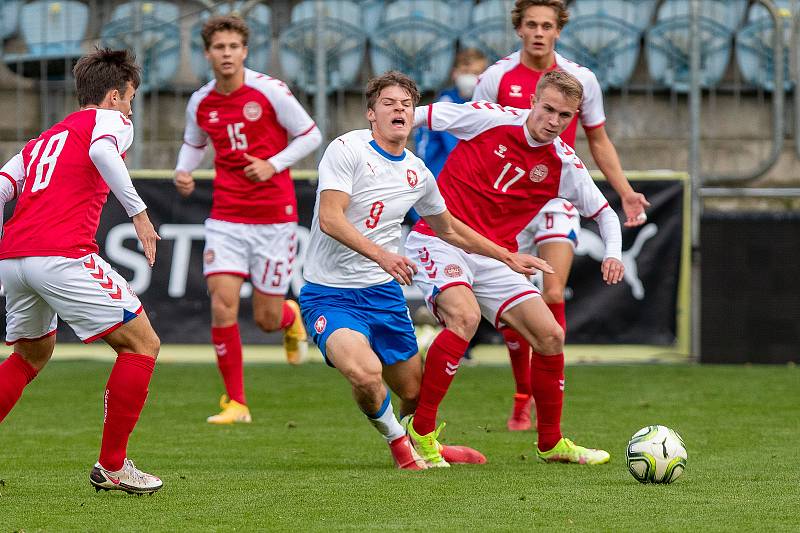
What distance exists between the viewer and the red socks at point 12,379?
17.9 ft

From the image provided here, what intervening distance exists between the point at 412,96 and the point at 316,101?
5910 mm

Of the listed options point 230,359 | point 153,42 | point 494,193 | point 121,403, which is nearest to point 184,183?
point 230,359

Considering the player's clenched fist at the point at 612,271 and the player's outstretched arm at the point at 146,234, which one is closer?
the player's outstretched arm at the point at 146,234

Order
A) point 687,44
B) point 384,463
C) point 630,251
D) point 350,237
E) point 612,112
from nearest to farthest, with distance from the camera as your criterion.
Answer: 1. point 350,237
2. point 384,463
3. point 630,251
4. point 687,44
5. point 612,112

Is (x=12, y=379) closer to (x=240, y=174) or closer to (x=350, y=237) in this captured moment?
(x=350, y=237)

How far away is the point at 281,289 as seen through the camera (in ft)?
28.8

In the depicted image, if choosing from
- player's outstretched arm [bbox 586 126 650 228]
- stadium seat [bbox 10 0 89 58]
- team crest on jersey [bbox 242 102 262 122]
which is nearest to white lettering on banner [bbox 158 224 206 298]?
stadium seat [bbox 10 0 89 58]

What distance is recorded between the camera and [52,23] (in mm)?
12750

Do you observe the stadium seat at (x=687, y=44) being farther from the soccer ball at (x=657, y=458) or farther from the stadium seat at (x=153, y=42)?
the soccer ball at (x=657, y=458)

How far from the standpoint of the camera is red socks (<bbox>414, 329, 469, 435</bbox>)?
6262mm

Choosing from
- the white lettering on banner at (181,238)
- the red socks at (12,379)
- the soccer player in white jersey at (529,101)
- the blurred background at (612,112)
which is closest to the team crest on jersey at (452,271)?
the soccer player in white jersey at (529,101)

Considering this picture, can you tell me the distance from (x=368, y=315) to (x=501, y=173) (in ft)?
3.45

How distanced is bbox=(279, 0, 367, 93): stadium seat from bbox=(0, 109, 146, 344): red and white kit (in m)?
6.80

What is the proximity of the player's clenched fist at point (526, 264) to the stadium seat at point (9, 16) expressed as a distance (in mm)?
8006
